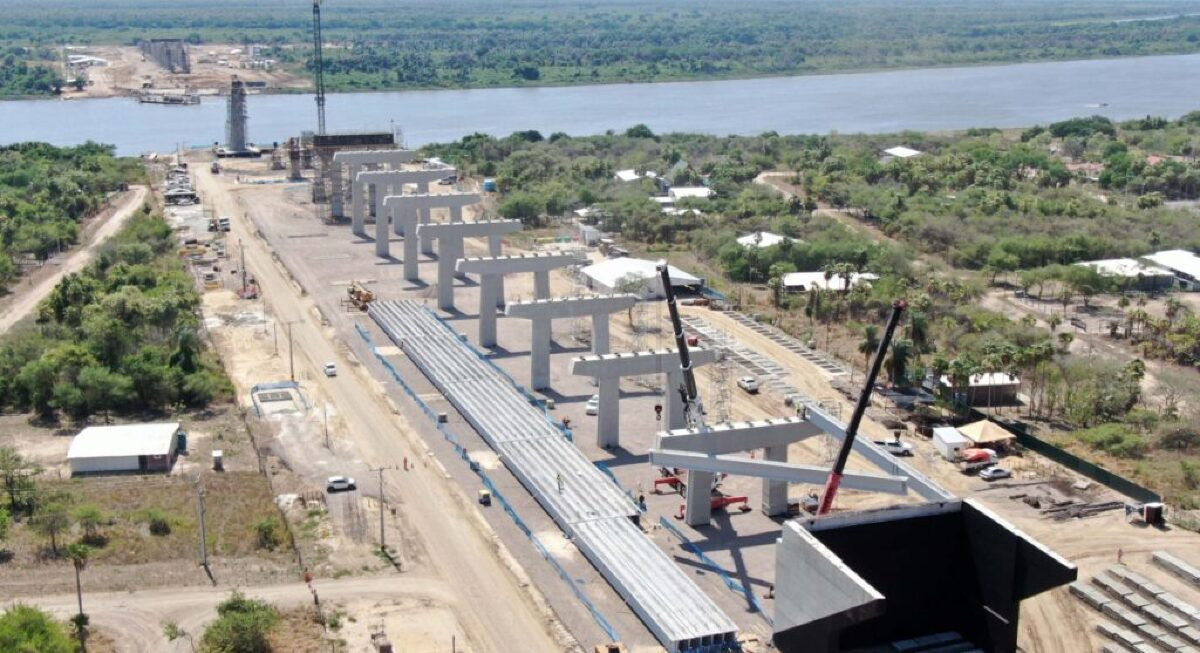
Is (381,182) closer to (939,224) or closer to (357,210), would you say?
(357,210)

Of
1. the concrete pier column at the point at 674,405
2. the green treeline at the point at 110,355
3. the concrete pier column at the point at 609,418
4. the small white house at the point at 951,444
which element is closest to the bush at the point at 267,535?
the concrete pier column at the point at 609,418

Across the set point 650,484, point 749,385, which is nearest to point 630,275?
point 749,385

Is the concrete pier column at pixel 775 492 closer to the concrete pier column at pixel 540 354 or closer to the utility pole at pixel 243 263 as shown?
the concrete pier column at pixel 540 354

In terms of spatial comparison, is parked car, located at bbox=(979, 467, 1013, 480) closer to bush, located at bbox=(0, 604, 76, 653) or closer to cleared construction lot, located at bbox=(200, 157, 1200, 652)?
cleared construction lot, located at bbox=(200, 157, 1200, 652)

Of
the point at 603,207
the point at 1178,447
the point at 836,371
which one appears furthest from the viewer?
the point at 603,207

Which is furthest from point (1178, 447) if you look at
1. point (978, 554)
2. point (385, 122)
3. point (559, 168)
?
point (385, 122)

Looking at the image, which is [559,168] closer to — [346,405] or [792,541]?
[346,405]
